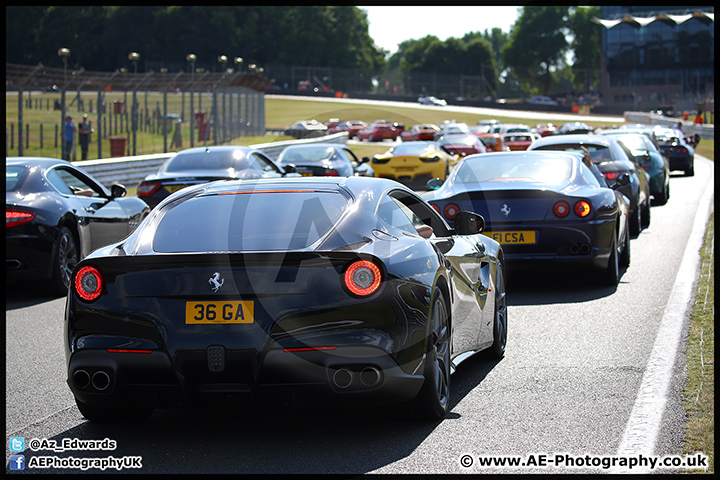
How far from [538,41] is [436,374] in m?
162

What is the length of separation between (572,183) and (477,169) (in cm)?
104

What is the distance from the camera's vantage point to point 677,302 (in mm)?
8836

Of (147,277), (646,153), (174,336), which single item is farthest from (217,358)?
(646,153)

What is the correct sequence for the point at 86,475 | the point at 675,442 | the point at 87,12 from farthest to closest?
the point at 87,12
the point at 675,442
the point at 86,475

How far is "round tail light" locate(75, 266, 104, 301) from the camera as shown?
4781mm

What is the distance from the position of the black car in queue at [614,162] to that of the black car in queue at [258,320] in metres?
9.42

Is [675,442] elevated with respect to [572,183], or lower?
lower

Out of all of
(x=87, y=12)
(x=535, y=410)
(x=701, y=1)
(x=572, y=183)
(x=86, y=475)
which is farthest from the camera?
(x=701, y=1)

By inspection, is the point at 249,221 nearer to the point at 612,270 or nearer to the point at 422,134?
the point at 612,270

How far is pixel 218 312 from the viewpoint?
4.60 meters

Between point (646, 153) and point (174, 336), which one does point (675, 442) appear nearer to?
point (174, 336)

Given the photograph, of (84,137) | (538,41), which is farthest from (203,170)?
(538,41)

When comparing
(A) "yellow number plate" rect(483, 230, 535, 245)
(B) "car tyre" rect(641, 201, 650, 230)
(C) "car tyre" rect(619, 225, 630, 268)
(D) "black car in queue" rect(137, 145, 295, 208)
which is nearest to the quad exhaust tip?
(A) "yellow number plate" rect(483, 230, 535, 245)

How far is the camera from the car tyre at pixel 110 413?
201 inches
